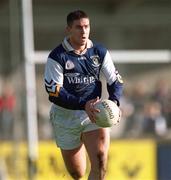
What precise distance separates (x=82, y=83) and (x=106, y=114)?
0.42 m

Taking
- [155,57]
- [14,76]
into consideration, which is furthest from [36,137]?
[14,76]

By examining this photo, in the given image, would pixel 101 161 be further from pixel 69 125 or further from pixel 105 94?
pixel 105 94

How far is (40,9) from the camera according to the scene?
20359 mm

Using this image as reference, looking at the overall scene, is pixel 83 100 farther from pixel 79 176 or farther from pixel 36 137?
pixel 36 137

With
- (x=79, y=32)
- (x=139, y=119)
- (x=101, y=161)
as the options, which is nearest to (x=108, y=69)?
(x=79, y=32)

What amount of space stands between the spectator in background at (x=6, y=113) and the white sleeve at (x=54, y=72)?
23.9 ft

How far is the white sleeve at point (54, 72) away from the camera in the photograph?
7703mm

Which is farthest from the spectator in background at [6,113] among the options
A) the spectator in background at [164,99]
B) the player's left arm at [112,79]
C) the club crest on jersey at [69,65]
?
the club crest on jersey at [69,65]

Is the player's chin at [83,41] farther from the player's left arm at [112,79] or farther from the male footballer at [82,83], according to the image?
the player's left arm at [112,79]

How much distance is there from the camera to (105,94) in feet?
51.6

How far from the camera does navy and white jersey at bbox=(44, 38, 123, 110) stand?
7.71 m

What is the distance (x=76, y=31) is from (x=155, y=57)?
6841 millimetres

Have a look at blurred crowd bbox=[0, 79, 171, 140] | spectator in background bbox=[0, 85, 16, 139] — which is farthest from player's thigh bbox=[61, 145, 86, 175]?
spectator in background bbox=[0, 85, 16, 139]

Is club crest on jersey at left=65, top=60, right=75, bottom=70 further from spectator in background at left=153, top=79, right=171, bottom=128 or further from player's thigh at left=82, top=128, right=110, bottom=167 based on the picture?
spectator in background at left=153, top=79, right=171, bottom=128
